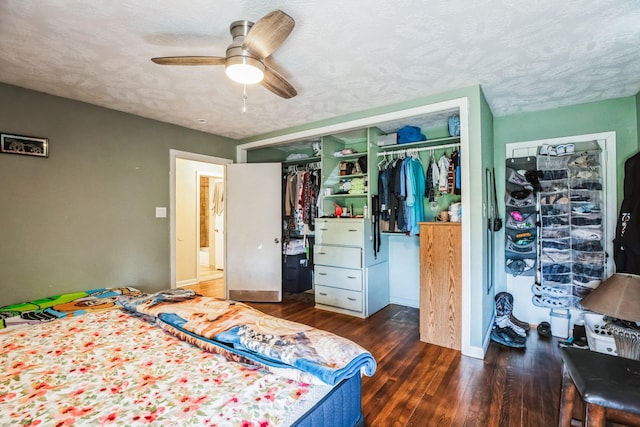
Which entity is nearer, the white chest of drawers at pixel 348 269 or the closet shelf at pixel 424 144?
the closet shelf at pixel 424 144

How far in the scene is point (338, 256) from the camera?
12.0 ft

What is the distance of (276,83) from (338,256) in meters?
2.23

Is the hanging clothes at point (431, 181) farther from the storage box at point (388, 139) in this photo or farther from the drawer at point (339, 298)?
the drawer at point (339, 298)

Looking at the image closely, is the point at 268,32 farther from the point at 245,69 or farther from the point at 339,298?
the point at 339,298

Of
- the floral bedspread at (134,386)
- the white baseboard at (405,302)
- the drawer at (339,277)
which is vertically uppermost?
the floral bedspread at (134,386)

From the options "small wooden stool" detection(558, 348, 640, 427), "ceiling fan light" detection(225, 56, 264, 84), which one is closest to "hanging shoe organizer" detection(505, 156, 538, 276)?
"small wooden stool" detection(558, 348, 640, 427)

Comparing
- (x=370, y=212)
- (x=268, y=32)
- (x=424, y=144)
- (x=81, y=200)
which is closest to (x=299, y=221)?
(x=370, y=212)

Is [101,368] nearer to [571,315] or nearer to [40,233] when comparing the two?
[40,233]

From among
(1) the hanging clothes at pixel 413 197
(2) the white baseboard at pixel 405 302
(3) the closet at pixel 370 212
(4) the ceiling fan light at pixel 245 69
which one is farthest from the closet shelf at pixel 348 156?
(4) the ceiling fan light at pixel 245 69

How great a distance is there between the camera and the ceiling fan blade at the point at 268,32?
144 cm

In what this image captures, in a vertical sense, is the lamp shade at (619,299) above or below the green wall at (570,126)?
below

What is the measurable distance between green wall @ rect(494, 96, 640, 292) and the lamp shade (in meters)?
1.84

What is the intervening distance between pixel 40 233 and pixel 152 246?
0.98 m

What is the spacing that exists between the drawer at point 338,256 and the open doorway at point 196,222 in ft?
5.34
